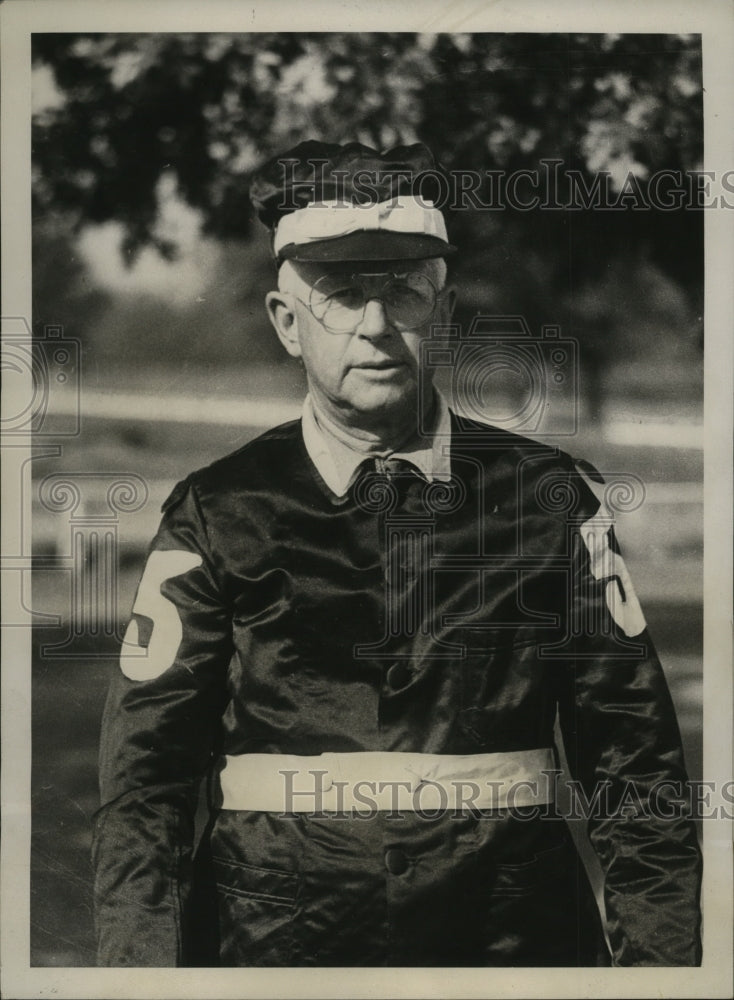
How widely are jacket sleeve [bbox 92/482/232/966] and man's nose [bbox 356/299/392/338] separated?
16.6 inches

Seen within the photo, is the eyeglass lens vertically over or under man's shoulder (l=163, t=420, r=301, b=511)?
over

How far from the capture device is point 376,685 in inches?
70.2

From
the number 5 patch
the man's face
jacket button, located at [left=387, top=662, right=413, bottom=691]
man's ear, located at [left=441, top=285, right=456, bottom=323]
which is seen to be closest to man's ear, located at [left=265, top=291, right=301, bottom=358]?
the man's face

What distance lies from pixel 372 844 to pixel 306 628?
378 millimetres

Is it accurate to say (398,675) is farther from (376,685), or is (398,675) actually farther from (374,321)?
(374,321)

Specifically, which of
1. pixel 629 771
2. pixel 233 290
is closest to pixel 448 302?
pixel 233 290

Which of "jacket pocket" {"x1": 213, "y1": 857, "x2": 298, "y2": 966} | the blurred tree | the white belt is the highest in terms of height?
the blurred tree

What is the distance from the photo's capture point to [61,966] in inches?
72.1

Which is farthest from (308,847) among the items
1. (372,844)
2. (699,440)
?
(699,440)

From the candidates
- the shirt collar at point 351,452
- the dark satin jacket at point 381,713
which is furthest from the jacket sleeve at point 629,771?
the shirt collar at point 351,452

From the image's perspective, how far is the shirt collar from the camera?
182 centimetres

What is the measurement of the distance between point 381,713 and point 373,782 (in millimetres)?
117

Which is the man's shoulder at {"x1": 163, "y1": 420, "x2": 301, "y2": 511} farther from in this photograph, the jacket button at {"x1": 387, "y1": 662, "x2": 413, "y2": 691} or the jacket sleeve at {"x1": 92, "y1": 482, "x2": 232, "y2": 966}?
the jacket button at {"x1": 387, "y1": 662, "x2": 413, "y2": 691}

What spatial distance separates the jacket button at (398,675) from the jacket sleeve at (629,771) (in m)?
0.28
